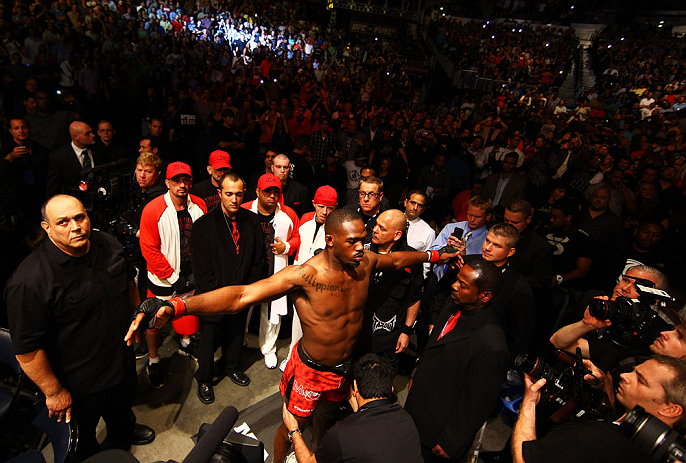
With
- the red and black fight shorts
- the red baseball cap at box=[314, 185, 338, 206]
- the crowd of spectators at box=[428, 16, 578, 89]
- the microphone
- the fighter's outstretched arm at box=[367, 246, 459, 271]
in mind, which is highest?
the crowd of spectators at box=[428, 16, 578, 89]

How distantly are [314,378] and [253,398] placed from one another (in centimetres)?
138

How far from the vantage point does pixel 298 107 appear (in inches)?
364

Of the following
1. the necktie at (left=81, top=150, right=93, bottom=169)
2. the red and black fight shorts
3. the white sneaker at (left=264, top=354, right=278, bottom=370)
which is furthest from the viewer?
the necktie at (left=81, top=150, right=93, bottom=169)

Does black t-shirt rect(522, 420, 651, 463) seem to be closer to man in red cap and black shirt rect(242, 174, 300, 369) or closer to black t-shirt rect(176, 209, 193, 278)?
man in red cap and black shirt rect(242, 174, 300, 369)

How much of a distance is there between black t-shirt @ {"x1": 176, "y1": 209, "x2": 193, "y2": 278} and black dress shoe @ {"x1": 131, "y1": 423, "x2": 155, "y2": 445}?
54.4 inches

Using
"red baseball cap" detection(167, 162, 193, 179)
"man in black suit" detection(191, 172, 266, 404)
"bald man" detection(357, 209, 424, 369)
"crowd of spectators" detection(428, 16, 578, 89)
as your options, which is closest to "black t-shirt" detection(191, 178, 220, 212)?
"red baseball cap" detection(167, 162, 193, 179)

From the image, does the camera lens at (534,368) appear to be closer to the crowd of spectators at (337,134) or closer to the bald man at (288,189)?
the crowd of spectators at (337,134)

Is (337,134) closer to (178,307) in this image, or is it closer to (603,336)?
(603,336)

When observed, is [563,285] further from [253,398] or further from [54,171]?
[54,171]

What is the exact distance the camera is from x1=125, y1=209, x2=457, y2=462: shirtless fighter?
8.04 feet

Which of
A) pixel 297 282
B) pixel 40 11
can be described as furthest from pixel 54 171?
pixel 40 11

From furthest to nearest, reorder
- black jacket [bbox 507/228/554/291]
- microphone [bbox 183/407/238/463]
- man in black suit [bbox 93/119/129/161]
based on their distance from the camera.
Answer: man in black suit [bbox 93/119/129/161] → black jacket [bbox 507/228/554/291] → microphone [bbox 183/407/238/463]

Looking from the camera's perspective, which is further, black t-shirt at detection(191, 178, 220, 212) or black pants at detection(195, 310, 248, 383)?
black t-shirt at detection(191, 178, 220, 212)

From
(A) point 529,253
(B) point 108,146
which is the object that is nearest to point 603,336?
(A) point 529,253
